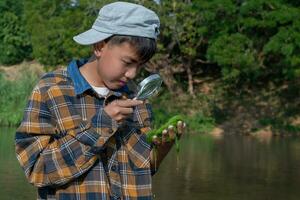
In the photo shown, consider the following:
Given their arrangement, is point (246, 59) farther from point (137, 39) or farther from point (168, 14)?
point (137, 39)

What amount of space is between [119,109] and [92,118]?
0.36 ft

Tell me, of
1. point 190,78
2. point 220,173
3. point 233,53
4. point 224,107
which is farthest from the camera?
point 190,78

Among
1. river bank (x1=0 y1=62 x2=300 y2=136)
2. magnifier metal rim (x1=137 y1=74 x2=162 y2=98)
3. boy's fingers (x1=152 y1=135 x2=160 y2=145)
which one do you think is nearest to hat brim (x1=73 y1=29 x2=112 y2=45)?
magnifier metal rim (x1=137 y1=74 x2=162 y2=98)

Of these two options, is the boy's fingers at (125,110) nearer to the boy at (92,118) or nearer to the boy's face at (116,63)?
the boy at (92,118)

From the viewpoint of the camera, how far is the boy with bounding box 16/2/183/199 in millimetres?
2043

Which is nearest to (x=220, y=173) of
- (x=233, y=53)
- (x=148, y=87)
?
(x=233, y=53)

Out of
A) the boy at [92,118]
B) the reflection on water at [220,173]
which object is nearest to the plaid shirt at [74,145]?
the boy at [92,118]

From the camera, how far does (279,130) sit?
18.6 m

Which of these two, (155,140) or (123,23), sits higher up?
(123,23)

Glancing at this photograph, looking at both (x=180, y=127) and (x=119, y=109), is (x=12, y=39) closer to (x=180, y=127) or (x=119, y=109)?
(x=180, y=127)

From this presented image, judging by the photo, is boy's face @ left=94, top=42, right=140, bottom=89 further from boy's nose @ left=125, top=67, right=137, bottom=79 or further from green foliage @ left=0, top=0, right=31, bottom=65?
green foliage @ left=0, top=0, right=31, bottom=65

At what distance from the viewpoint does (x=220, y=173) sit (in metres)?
11.2

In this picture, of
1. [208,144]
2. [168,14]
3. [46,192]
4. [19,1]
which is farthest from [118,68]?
[19,1]

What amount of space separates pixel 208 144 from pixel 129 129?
45.7 feet
